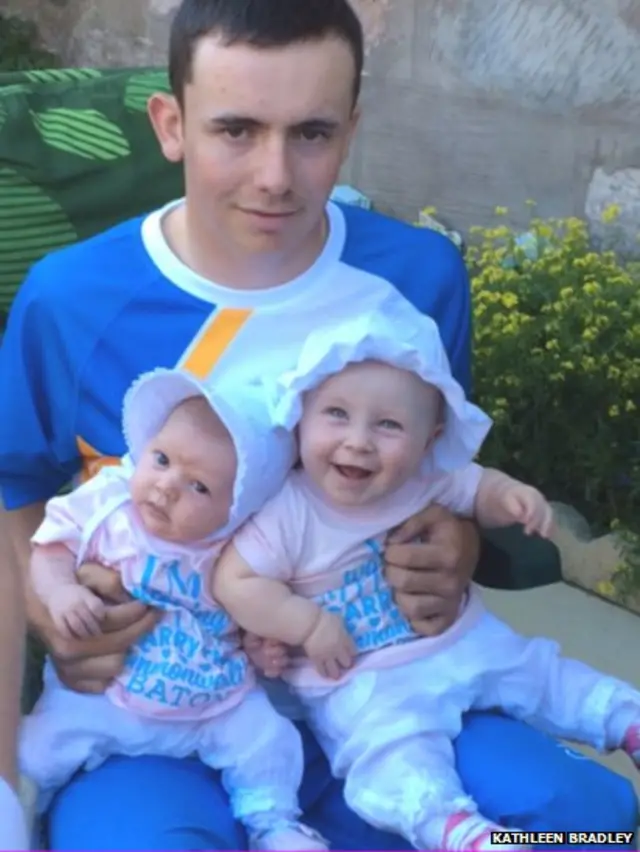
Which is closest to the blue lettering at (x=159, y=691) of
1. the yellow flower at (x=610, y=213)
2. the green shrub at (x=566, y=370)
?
the green shrub at (x=566, y=370)

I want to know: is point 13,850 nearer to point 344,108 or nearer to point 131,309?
point 131,309

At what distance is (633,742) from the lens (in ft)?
5.41

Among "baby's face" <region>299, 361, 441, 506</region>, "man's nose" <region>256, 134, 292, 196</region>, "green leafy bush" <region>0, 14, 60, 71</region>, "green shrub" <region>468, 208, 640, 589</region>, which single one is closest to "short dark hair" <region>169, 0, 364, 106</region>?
"man's nose" <region>256, 134, 292, 196</region>

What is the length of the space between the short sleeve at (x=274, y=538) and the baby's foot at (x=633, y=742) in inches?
17.9

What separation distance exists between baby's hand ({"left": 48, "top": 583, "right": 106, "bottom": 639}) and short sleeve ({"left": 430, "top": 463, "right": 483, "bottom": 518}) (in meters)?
0.45

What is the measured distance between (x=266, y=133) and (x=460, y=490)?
1.69 ft

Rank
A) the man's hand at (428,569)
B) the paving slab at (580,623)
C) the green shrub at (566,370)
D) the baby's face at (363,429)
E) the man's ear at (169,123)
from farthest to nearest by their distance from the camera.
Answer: the green shrub at (566,370) < the paving slab at (580,623) < the man's ear at (169,123) < the man's hand at (428,569) < the baby's face at (363,429)

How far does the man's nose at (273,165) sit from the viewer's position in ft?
5.39

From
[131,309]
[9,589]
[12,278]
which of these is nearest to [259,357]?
[131,309]

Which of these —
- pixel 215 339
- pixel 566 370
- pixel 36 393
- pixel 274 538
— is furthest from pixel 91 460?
pixel 566 370

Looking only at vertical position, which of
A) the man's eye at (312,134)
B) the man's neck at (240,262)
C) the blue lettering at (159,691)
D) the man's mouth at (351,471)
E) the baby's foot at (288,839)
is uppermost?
the man's eye at (312,134)

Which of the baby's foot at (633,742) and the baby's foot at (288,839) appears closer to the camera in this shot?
the baby's foot at (288,839)

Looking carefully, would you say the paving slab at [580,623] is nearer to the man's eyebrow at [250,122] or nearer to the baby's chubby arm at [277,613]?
the baby's chubby arm at [277,613]

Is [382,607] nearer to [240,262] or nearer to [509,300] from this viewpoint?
[240,262]
